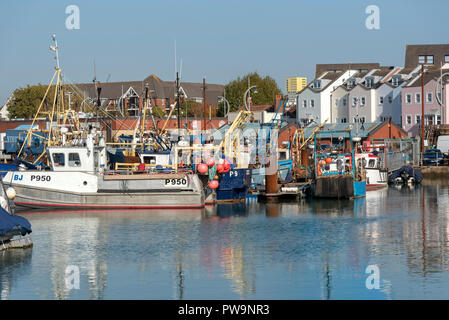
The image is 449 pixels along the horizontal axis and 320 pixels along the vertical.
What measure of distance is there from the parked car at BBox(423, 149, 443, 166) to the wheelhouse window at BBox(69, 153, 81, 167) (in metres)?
43.1

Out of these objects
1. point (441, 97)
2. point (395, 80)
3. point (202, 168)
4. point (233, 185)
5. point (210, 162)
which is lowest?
point (233, 185)

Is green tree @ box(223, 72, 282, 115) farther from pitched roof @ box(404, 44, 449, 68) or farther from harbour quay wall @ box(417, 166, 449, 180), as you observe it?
harbour quay wall @ box(417, 166, 449, 180)

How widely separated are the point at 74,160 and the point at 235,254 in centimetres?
1557

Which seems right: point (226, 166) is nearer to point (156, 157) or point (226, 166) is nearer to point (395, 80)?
point (156, 157)

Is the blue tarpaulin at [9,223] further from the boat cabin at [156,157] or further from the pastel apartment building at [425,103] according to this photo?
the pastel apartment building at [425,103]

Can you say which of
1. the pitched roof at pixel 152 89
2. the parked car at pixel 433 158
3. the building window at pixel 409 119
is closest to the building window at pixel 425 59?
the building window at pixel 409 119

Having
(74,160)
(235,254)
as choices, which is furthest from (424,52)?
(235,254)

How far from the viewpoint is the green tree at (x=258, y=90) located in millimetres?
129750

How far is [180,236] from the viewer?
34344 mm

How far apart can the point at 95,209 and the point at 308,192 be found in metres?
15.6

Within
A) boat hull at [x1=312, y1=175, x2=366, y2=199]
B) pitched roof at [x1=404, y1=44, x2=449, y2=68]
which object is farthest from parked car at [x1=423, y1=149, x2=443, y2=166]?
pitched roof at [x1=404, y1=44, x2=449, y2=68]

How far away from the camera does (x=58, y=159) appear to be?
42.4 metres
